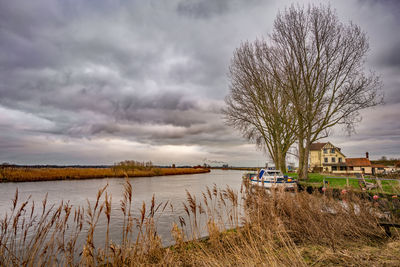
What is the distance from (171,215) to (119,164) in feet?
118

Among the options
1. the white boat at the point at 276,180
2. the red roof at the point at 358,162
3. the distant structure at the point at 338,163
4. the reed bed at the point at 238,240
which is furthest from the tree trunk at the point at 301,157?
the red roof at the point at 358,162

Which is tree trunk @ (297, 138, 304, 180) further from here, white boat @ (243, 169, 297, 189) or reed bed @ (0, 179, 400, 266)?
reed bed @ (0, 179, 400, 266)

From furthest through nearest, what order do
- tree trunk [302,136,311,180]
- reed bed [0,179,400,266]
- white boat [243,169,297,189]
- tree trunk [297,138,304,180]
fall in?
tree trunk [297,138,304,180] < tree trunk [302,136,311,180] < white boat [243,169,297,189] < reed bed [0,179,400,266]

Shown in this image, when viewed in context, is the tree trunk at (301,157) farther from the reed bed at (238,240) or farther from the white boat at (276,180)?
the reed bed at (238,240)

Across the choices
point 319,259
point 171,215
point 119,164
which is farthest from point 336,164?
point 319,259

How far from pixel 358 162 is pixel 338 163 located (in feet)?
14.3

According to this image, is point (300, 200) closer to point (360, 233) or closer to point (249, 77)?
point (360, 233)

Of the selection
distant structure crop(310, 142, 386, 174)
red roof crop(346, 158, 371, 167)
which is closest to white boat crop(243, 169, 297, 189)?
distant structure crop(310, 142, 386, 174)

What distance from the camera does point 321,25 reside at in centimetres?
1844

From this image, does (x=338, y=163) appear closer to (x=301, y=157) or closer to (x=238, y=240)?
(x=301, y=157)

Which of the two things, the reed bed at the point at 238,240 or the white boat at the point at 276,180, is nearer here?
the reed bed at the point at 238,240

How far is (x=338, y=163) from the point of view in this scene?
57.5 metres

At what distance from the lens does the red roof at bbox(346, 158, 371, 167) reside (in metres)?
55.8

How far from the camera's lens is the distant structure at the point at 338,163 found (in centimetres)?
5584
